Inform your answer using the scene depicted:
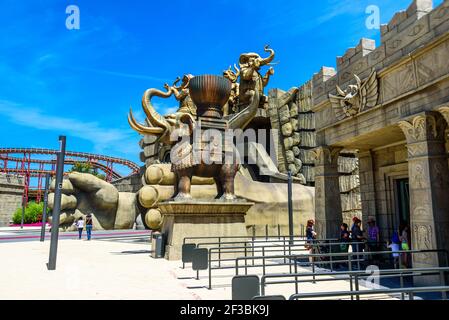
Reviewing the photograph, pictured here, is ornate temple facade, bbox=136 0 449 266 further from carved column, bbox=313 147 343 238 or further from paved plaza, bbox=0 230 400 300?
paved plaza, bbox=0 230 400 300

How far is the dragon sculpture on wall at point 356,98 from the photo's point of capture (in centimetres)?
841

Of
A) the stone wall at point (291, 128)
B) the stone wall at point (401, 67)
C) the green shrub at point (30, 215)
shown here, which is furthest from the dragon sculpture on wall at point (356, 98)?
the green shrub at point (30, 215)

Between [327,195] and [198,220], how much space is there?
14.1ft

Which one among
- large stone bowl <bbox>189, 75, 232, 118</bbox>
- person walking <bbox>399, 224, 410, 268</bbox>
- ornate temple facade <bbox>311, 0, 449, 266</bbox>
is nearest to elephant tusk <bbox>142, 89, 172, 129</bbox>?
large stone bowl <bbox>189, 75, 232, 118</bbox>

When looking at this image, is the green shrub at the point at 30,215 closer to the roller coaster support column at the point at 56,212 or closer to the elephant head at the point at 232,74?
the elephant head at the point at 232,74

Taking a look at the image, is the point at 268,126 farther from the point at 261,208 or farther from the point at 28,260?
the point at 28,260

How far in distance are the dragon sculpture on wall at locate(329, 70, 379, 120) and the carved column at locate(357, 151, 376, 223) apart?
202 cm

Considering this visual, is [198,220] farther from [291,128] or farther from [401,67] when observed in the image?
[291,128]

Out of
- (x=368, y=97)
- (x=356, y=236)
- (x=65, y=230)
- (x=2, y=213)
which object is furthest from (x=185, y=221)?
(x=2, y=213)

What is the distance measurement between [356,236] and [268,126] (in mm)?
29133

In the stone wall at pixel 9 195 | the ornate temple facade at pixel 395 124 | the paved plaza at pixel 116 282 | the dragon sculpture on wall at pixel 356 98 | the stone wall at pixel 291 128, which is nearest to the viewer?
the paved plaza at pixel 116 282

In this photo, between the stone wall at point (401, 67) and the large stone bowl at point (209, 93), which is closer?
the stone wall at point (401, 67)

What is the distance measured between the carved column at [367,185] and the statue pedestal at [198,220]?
3.82 metres

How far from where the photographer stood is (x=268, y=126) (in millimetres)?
38125
